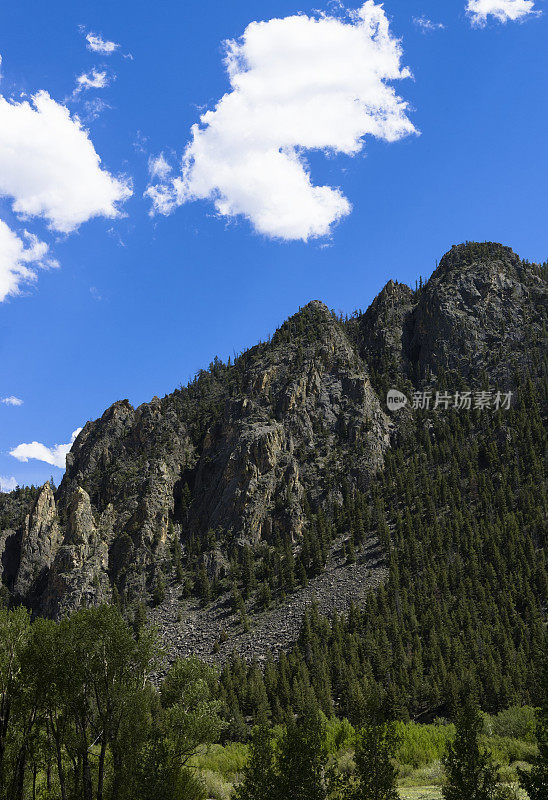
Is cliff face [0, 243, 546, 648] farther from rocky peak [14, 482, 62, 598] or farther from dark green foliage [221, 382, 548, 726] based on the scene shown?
dark green foliage [221, 382, 548, 726]

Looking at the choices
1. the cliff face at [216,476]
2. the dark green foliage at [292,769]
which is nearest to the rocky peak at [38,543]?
the cliff face at [216,476]

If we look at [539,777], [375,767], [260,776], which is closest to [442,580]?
[375,767]

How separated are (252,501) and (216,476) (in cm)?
2028

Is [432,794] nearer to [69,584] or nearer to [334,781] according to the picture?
[334,781]

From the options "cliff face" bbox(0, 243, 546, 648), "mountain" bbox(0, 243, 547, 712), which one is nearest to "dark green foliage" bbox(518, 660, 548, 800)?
"mountain" bbox(0, 243, 547, 712)

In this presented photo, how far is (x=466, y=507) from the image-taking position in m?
141

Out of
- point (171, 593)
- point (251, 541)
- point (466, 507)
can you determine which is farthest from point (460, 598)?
point (171, 593)

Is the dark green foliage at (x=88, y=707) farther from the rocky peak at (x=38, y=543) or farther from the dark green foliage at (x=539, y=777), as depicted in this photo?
the rocky peak at (x=38, y=543)

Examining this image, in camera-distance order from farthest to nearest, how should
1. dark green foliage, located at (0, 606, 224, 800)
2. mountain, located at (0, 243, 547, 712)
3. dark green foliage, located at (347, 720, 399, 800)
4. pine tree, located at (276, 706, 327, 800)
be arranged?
mountain, located at (0, 243, 547, 712), dark green foliage, located at (0, 606, 224, 800), dark green foliage, located at (347, 720, 399, 800), pine tree, located at (276, 706, 327, 800)

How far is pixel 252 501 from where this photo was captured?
15938cm

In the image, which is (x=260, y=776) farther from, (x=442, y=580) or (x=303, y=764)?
(x=442, y=580)

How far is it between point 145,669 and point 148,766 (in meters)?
7.30

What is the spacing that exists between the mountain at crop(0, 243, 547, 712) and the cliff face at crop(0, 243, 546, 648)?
0.46m

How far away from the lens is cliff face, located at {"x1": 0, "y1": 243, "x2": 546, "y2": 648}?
14950 centimetres
